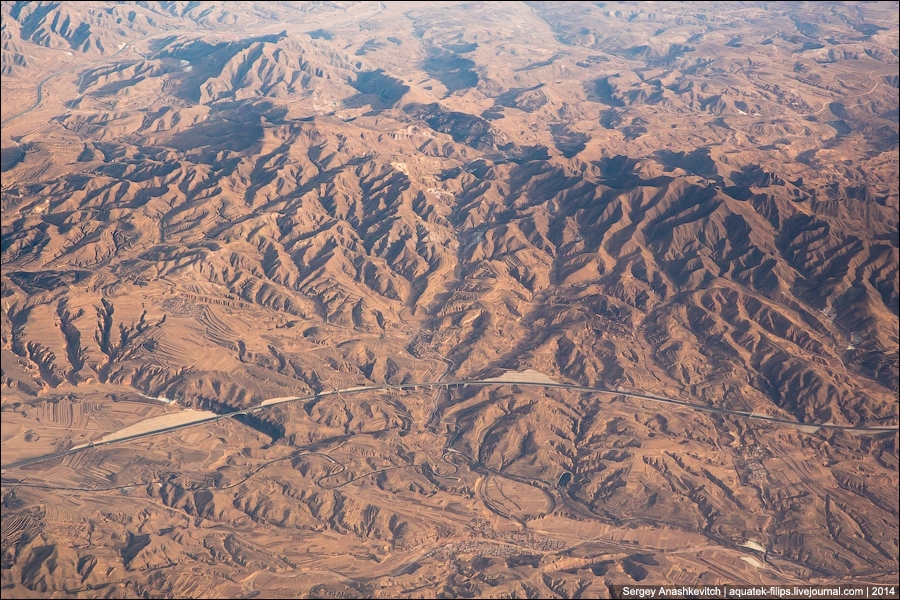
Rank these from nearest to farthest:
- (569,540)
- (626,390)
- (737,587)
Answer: (737,587) < (569,540) < (626,390)

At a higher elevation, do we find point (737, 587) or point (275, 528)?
point (275, 528)

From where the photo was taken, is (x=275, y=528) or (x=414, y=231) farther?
(x=414, y=231)

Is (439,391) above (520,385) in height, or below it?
below

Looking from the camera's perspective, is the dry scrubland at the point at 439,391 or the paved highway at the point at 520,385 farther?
the paved highway at the point at 520,385

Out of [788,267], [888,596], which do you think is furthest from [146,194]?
[888,596]

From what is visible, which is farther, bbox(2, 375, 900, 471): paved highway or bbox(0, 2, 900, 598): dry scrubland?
bbox(2, 375, 900, 471): paved highway

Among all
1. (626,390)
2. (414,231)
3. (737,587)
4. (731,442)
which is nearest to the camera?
(737,587)

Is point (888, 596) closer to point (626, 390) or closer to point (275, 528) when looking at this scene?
point (626, 390)

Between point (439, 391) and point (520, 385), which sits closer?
point (520, 385)

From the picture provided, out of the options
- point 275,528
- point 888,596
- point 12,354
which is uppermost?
point 12,354
